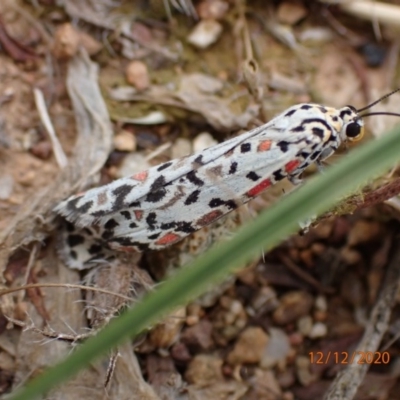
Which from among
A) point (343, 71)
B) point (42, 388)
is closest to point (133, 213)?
point (42, 388)

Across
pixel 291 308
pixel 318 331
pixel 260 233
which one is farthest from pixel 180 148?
pixel 260 233

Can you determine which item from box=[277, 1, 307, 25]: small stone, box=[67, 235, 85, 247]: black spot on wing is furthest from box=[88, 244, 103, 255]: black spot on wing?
box=[277, 1, 307, 25]: small stone

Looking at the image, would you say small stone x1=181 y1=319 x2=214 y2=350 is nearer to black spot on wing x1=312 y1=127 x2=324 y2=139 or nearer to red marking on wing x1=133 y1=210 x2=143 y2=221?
red marking on wing x1=133 y1=210 x2=143 y2=221

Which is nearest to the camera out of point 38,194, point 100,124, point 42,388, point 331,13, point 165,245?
point 42,388

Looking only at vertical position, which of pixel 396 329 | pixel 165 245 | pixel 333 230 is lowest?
pixel 396 329

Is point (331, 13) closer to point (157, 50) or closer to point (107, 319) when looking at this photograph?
point (157, 50)

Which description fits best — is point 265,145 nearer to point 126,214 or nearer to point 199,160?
point 199,160

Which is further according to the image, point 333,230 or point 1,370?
point 333,230
